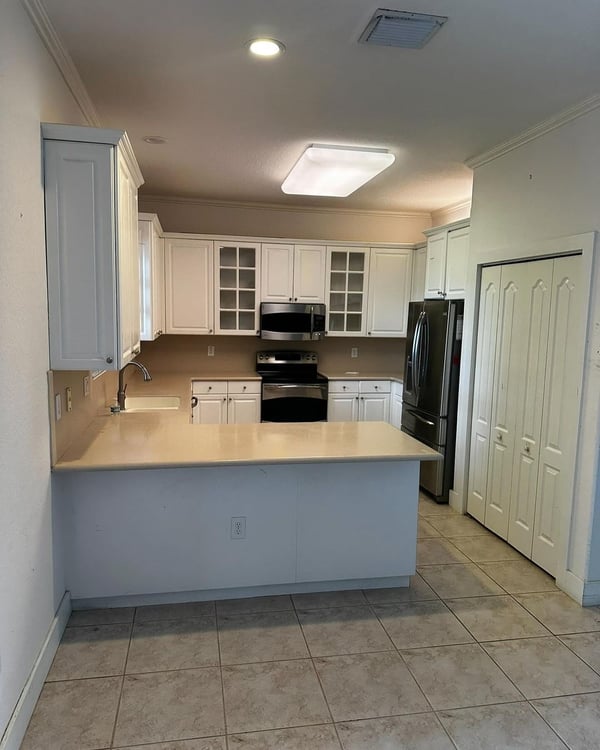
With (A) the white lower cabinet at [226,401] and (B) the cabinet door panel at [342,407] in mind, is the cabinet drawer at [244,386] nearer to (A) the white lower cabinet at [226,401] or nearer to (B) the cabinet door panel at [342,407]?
(A) the white lower cabinet at [226,401]

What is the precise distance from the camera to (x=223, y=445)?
9.00ft

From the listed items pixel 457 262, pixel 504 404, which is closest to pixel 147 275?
pixel 457 262

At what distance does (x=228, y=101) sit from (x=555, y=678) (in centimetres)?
319

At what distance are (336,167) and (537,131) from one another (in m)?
1.28

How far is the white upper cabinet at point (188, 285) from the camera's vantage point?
5223mm

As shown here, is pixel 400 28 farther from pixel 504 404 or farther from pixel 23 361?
pixel 504 404

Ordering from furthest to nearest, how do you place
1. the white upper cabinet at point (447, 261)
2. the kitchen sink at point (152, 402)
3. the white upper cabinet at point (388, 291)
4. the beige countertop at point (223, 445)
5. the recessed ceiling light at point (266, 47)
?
the white upper cabinet at point (388, 291)
the kitchen sink at point (152, 402)
the white upper cabinet at point (447, 261)
the beige countertop at point (223, 445)
the recessed ceiling light at point (266, 47)

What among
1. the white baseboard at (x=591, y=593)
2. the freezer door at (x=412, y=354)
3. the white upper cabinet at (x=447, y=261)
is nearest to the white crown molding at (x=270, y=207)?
the white upper cabinet at (x=447, y=261)

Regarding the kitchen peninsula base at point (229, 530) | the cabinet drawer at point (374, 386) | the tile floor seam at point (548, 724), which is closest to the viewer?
the tile floor seam at point (548, 724)

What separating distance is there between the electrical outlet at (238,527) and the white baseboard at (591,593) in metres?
1.85

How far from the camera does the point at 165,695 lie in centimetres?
209

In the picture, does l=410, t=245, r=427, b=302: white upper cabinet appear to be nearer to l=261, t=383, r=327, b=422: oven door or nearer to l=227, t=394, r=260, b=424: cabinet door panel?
l=261, t=383, r=327, b=422: oven door

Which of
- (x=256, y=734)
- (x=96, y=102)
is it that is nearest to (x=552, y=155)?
(x=96, y=102)

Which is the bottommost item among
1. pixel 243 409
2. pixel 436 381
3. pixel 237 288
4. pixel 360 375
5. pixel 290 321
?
pixel 243 409
